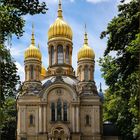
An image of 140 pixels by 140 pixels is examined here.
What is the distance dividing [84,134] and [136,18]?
31.8 meters

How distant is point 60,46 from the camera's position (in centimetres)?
6200

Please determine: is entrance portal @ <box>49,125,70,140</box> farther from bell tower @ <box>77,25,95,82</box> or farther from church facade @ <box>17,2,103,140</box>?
bell tower @ <box>77,25,95,82</box>

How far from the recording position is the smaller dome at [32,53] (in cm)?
5900

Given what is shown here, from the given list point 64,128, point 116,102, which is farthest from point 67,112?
point 116,102

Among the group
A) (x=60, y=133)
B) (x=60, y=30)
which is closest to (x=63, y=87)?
(x=60, y=133)

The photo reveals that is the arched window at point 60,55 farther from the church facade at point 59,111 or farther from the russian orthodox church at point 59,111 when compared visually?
the church facade at point 59,111

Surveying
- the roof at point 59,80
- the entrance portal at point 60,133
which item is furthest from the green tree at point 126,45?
the roof at point 59,80

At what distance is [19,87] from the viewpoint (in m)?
25.1

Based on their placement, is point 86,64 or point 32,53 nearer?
point 86,64

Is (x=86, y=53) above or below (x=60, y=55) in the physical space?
below

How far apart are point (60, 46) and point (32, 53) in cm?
443

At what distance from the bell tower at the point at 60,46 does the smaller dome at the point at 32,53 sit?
2317 millimetres

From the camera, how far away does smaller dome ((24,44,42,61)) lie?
59000mm

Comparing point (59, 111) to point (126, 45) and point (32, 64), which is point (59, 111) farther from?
point (126, 45)
